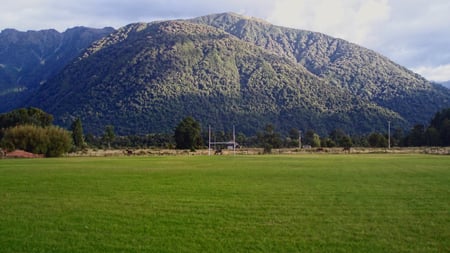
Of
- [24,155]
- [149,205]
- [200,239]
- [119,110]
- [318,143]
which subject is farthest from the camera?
[119,110]

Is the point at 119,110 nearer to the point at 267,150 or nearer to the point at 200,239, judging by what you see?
the point at 267,150

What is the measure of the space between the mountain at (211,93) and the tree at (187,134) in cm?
4038

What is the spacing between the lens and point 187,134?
92.9 m

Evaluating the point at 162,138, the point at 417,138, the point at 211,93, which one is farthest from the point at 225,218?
the point at 211,93

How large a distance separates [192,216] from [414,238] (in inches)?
203

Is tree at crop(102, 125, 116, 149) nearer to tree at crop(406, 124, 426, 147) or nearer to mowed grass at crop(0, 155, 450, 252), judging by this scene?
tree at crop(406, 124, 426, 147)

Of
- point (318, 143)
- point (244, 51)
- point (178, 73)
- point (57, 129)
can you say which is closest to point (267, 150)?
point (318, 143)

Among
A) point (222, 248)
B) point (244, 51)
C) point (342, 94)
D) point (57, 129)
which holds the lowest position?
point (222, 248)

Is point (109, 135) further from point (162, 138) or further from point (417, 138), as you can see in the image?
point (417, 138)

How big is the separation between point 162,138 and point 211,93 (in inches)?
1720

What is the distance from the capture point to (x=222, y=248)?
933 centimetres

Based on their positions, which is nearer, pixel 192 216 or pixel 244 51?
pixel 192 216

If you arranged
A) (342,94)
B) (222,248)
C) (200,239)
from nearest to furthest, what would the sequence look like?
1. (222,248)
2. (200,239)
3. (342,94)

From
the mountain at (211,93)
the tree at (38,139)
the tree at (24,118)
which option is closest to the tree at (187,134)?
the tree at (24,118)
